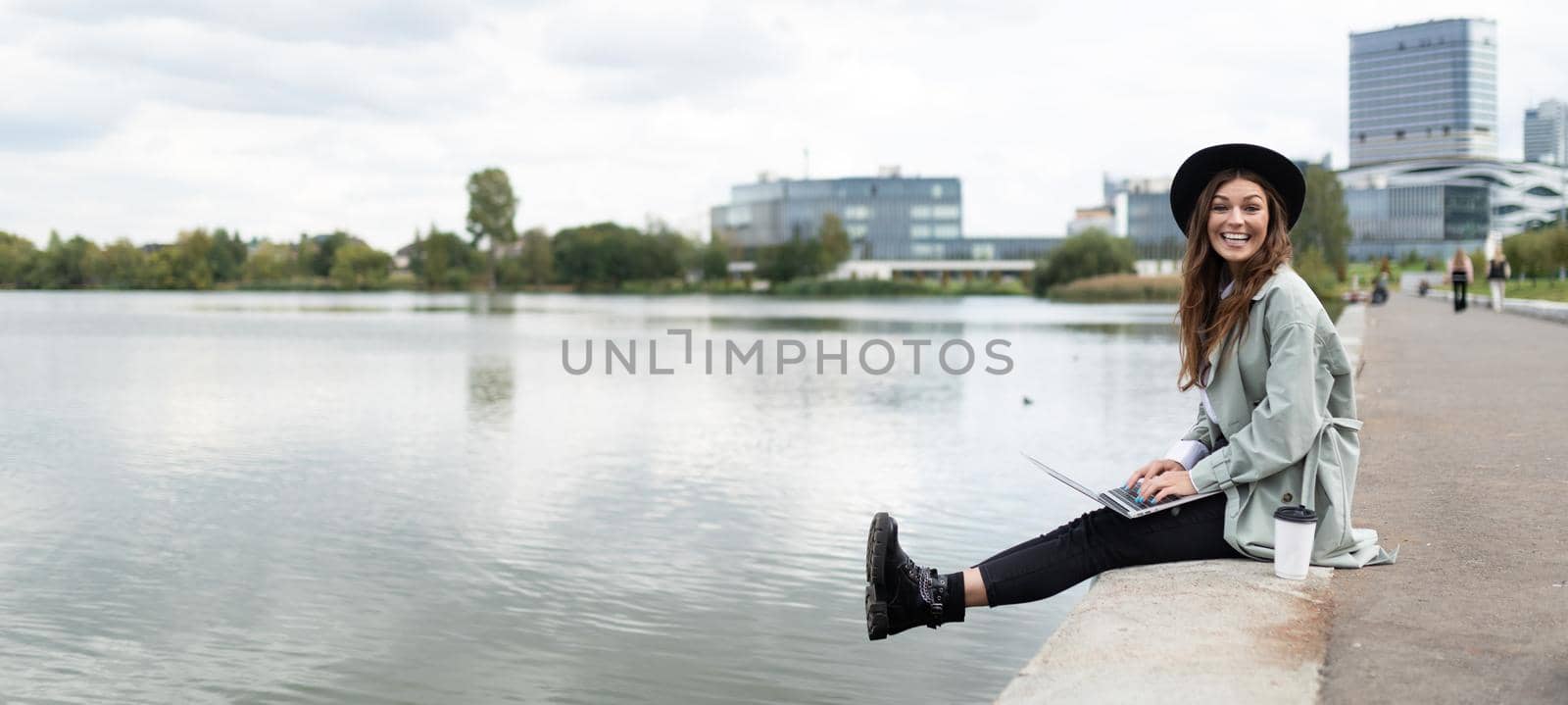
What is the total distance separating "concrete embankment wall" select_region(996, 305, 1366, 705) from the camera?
3.61 metres

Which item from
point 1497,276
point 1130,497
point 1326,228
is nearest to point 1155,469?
point 1130,497

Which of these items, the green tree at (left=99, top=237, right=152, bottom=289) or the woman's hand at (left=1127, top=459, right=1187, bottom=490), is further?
the green tree at (left=99, top=237, right=152, bottom=289)

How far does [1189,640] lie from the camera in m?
4.02

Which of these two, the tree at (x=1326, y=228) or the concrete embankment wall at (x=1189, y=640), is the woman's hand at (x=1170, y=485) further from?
the tree at (x=1326, y=228)

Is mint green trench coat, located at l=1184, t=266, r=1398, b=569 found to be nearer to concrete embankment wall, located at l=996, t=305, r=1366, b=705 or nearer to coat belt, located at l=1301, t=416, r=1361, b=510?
coat belt, located at l=1301, t=416, r=1361, b=510

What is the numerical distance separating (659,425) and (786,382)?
6366mm

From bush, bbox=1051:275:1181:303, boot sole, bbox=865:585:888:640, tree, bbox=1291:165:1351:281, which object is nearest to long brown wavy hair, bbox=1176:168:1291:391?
boot sole, bbox=865:585:888:640

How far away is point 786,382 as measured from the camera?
2145 cm

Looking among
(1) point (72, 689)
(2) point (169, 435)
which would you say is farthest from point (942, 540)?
(2) point (169, 435)

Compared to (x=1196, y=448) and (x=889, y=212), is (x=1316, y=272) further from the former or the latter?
(x=889, y=212)

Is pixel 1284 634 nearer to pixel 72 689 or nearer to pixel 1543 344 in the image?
pixel 72 689

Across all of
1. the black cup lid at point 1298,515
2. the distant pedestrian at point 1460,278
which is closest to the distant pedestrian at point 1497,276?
the distant pedestrian at point 1460,278

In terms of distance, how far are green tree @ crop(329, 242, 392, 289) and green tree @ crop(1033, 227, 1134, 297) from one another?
295 feet

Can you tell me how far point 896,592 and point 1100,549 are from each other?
766mm
